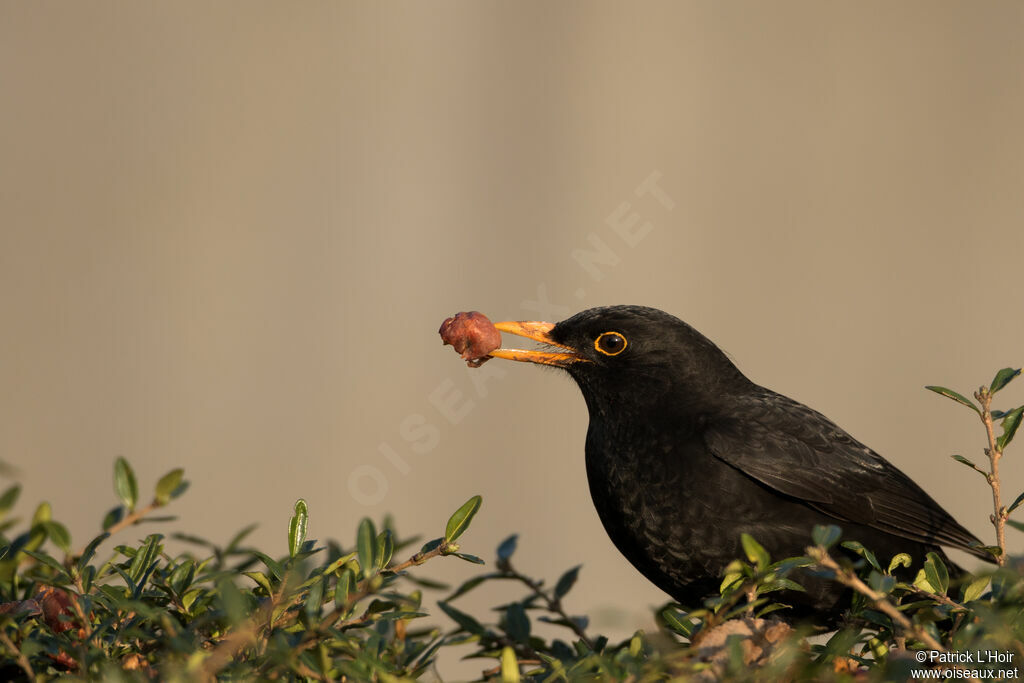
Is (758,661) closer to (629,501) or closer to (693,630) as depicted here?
(693,630)

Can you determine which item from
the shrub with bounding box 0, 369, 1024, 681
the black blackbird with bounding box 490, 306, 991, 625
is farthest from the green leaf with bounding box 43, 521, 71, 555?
the black blackbird with bounding box 490, 306, 991, 625

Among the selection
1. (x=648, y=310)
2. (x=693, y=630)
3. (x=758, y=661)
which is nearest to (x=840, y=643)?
(x=758, y=661)

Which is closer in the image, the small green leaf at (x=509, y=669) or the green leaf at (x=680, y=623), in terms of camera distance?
the small green leaf at (x=509, y=669)

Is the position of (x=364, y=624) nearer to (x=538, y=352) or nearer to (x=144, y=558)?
(x=144, y=558)

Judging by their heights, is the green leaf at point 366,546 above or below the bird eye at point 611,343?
below

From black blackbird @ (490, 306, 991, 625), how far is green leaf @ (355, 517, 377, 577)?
1.59 meters

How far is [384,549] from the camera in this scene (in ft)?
5.59

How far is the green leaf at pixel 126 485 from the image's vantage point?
1.70 m

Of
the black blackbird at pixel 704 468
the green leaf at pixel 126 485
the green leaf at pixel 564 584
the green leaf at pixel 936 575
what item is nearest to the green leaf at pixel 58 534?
the green leaf at pixel 126 485

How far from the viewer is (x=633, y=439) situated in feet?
10.9

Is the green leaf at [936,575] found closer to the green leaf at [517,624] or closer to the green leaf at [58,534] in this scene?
the green leaf at [517,624]

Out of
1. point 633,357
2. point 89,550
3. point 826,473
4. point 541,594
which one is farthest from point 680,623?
point 633,357

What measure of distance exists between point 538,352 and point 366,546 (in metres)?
2.12

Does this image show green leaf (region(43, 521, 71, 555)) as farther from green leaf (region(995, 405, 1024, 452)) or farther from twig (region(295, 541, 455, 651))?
green leaf (region(995, 405, 1024, 452))
